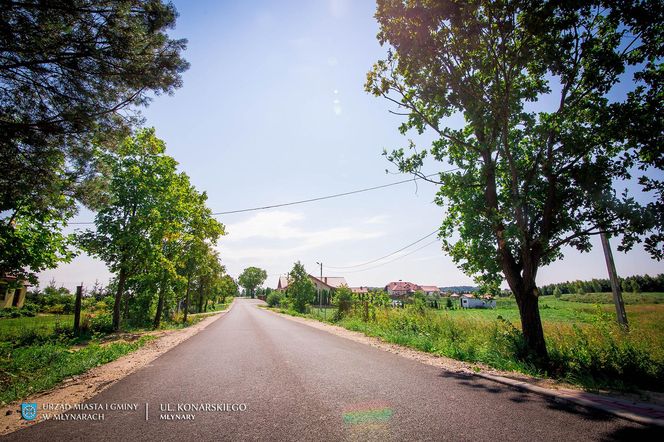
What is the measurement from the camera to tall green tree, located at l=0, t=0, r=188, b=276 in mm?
4438

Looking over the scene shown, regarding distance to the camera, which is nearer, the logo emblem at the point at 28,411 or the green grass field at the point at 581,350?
the logo emblem at the point at 28,411

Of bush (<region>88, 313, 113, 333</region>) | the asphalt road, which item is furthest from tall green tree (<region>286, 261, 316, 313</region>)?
the asphalt road

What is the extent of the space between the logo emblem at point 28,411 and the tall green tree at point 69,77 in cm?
411

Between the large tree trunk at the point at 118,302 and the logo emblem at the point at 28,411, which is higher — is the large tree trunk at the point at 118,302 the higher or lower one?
the higher one

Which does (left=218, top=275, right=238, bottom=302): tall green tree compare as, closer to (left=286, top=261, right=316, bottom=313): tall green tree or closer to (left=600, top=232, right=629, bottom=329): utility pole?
(left=286, top=261, right=316, bottom=313): tall green tree

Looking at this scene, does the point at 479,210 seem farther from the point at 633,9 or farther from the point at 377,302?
the point at 377,302

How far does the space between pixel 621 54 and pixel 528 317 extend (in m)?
7.05

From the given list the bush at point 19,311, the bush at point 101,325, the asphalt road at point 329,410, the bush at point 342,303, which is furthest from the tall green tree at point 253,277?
the asphalt road at point 329,410

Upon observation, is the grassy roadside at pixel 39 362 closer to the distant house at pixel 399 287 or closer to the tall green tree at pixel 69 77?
the tall green tree at pixel 69 77

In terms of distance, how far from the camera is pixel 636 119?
20.6ft

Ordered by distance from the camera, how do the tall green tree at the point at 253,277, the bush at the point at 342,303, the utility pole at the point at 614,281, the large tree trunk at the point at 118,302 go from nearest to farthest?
the utility pole at the point at 614,281 → the large tree trunk at the point at 118,302 → the bush at the point at 342,303 → the tall green tree at the point at 253,277

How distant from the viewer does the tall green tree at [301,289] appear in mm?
39594

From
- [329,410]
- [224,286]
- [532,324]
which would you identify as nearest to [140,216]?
[329,410]

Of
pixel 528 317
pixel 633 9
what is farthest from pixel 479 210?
pixel 633 9
